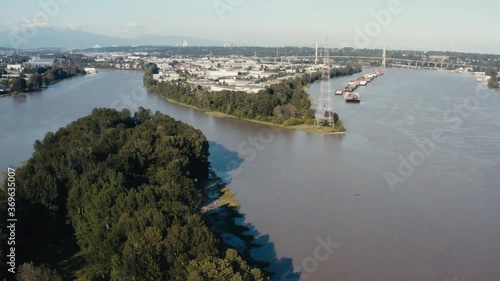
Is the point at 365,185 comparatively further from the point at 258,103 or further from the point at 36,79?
the point at 36,79

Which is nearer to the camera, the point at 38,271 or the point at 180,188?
the point at 38,271

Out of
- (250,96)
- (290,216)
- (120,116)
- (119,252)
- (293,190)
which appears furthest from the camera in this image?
(250,96)

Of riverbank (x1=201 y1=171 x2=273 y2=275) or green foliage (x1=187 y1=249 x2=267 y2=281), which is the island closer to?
riverbank (x1=201 y1=171 x2=273 y2=275)

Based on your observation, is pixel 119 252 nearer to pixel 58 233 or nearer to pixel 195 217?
pixel 195 217

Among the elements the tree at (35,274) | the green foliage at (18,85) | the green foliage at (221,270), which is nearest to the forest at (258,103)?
the green foliage at (18,85)

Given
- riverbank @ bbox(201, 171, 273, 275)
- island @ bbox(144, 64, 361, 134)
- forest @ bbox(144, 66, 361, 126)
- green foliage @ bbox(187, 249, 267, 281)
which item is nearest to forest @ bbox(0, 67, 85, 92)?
Answer: island @ bbox(144, 64, 361, 134)

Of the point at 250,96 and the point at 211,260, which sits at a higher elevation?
the point at 250,96

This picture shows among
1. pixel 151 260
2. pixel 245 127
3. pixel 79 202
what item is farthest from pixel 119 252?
pixel 245 127
